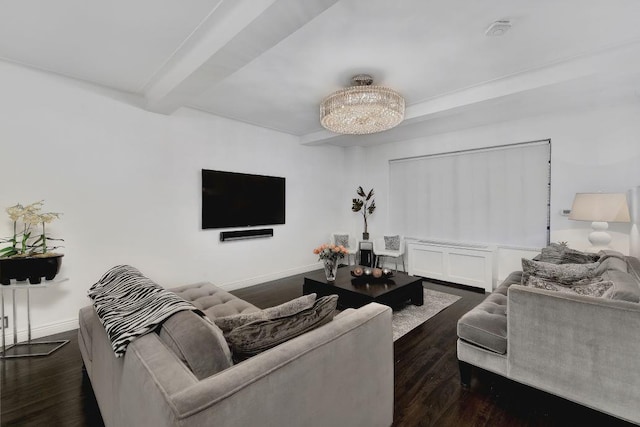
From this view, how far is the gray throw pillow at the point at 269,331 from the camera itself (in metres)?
1.17

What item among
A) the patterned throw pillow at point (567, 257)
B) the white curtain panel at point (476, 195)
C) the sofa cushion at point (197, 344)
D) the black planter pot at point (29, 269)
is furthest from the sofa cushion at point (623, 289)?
the black planter pot at point (29, 269)

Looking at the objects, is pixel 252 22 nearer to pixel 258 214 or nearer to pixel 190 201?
pixel 190 201

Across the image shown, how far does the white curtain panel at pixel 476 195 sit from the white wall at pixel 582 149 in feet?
0.45

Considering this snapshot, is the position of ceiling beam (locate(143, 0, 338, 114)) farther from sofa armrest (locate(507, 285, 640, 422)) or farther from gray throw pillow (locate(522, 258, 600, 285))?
gray throw pillow (locate(522, 258, 600, 285))

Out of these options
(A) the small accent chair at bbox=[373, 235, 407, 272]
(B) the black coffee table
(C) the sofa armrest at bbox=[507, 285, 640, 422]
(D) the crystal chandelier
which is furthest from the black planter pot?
(A) the small accent chair at bbox=[373, 235, 407, 272]

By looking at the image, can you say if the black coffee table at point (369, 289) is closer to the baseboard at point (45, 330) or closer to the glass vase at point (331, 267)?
the glass vase at point (331, 267)

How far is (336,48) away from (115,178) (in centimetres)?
278

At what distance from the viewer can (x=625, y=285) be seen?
1688 mm

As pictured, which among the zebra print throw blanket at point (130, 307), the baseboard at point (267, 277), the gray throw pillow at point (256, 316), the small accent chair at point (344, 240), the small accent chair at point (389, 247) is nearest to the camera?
the zebra print throw blanket at point (130, 307)

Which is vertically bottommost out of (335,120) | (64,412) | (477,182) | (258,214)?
(64,412)

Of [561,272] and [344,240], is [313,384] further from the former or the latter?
[344,240]

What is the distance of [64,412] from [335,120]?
3.17m

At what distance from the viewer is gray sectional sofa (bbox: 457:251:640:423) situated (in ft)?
4.83

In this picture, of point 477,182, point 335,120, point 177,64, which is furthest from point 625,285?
point 177,64
